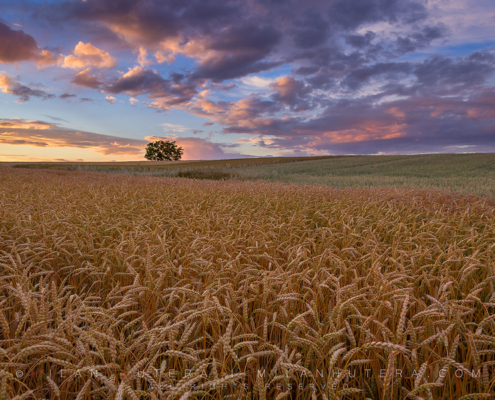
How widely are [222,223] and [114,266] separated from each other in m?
2.01

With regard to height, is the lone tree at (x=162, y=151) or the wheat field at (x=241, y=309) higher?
the lone tree at (x=162, y=151)

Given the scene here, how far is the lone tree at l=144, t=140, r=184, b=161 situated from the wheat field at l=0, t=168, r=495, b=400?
77.4 m

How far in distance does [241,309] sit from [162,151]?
8383cm

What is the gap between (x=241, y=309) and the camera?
2332mm

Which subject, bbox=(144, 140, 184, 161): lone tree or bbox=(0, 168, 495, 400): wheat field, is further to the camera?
bbox=(144, 140, 184, 161): lone tree

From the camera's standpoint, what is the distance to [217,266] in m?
2.92

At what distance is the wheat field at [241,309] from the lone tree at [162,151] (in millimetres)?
77399

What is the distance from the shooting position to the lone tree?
264 feet

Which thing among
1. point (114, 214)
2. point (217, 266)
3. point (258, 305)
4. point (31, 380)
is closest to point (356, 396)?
point (258, 305)

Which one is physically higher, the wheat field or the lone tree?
the lone tree

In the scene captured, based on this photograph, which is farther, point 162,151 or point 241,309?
point 162,151

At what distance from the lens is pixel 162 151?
81188 mm

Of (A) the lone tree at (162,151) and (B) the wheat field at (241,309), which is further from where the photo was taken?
(A) the lone tree at (162,151)

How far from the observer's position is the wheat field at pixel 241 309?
1.42 m
